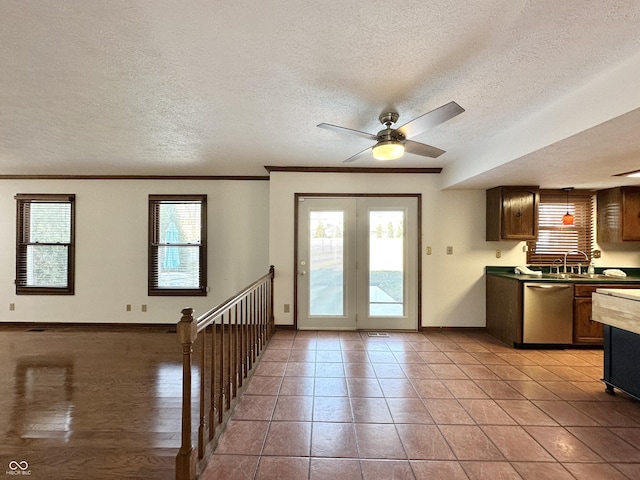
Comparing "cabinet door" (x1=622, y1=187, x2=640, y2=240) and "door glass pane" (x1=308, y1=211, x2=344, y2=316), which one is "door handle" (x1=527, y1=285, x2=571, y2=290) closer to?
"cabinet door" (x1=622, y1=187, x2=640, y2=240)

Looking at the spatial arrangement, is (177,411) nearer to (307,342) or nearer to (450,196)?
(307,342)

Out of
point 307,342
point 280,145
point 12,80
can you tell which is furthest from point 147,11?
point 307,342

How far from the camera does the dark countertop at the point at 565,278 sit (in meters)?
3.97

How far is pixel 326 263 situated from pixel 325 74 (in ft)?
9.87

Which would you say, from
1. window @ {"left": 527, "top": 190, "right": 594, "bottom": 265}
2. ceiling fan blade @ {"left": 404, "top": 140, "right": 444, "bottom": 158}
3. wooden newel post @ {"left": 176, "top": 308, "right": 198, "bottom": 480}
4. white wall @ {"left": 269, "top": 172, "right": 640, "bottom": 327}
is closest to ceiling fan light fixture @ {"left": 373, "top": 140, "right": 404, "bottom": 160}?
ceiling fan blade @ {"left": 404, "top": 140, "right": 444, "bottom": 158}

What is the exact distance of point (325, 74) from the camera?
2029mm

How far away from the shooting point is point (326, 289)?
15.5ft

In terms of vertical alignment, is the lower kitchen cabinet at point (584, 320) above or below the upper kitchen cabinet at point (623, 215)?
below

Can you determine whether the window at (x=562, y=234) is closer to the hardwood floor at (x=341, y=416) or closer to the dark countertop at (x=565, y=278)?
the dark countertop at (x=565, y=278)

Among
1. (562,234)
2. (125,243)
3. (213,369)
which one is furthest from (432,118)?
(125,243)

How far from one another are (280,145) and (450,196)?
264 centimetres

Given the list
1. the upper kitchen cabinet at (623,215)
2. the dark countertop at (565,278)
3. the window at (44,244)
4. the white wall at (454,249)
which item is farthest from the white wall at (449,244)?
the window at (44,244)

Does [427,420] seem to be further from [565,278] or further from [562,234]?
[562,234]

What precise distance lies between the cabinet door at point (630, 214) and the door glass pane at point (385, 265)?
2.88 metres
